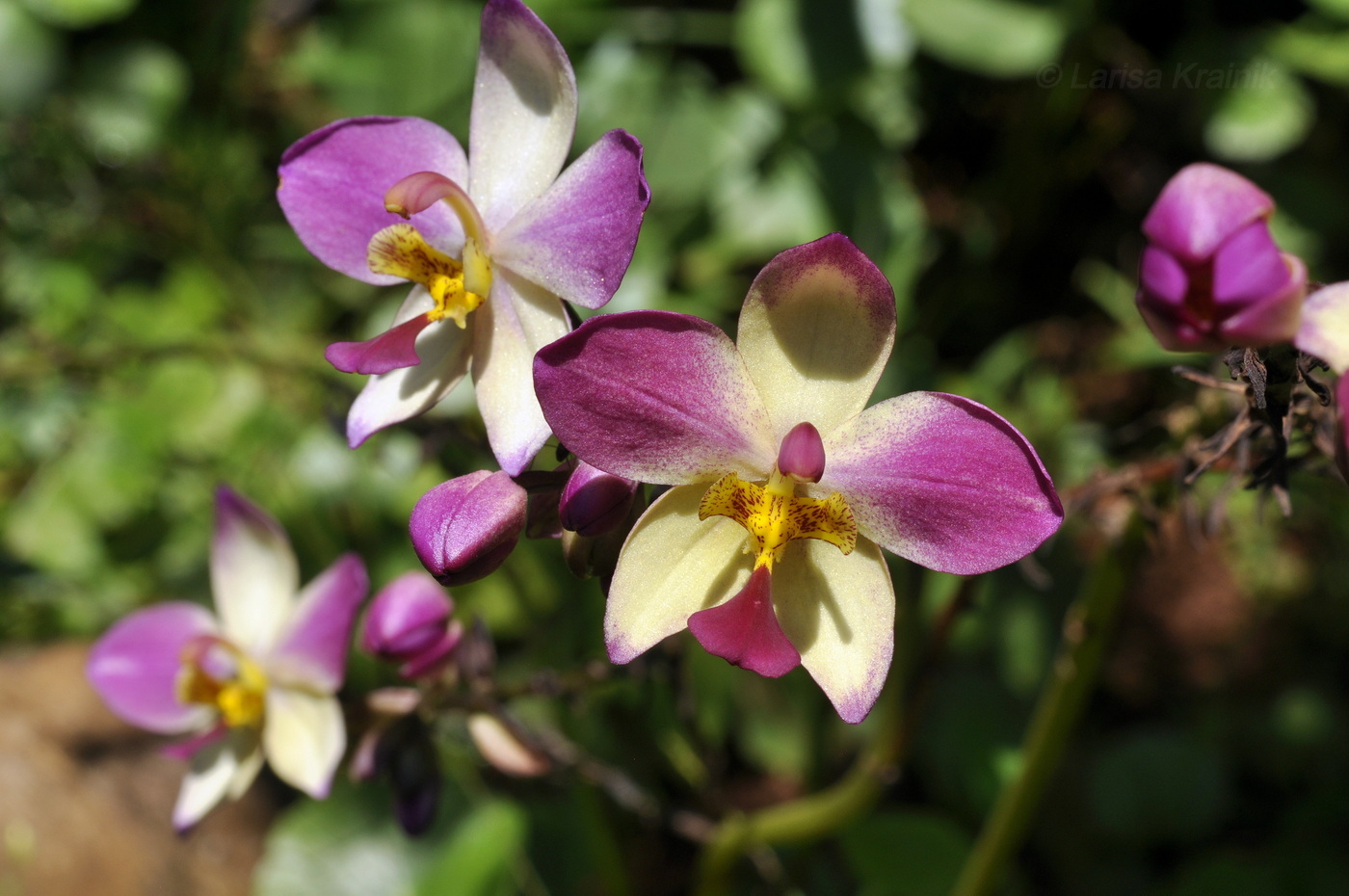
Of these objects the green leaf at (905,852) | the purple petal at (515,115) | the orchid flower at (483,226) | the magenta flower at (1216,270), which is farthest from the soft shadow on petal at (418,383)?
the green leaf at (905,852)

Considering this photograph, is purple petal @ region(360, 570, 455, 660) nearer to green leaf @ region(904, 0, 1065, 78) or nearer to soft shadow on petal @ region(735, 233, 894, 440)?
soft shadow on petal @ region(735, 233, 894, 440)

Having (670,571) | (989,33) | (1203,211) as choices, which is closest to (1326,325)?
(1203,211)

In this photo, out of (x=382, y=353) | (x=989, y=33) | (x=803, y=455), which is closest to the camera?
(x=803, y=455)

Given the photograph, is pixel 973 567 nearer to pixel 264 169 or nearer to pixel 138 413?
pixel 138 413

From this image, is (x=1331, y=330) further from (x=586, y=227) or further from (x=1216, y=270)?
(x=586, y=227)

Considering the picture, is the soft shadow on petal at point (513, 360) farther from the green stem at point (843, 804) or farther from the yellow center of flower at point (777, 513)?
the green stem at point (843, 804)

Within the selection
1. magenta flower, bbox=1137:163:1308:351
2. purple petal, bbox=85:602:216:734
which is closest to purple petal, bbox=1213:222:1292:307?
magenta flower, bbox=1137:163:1308:351

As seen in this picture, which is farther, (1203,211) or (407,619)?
(407,619)
